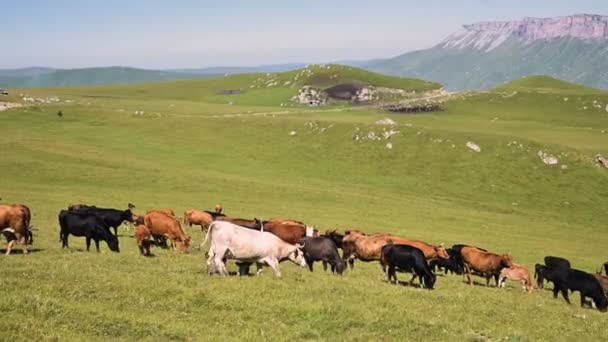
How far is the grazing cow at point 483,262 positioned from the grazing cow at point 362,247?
186 inches

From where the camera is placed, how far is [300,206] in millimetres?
53062

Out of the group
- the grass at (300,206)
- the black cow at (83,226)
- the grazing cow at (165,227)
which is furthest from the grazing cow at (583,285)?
the black cow at (83,226)

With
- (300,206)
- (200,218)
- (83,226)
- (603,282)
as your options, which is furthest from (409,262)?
(300,206)

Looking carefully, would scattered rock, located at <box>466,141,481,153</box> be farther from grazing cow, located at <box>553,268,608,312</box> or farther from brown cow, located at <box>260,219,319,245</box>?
brown cow, located at <box>260,219,319,245</box>

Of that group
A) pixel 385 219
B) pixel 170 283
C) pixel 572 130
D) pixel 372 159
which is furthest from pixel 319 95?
pixel 170 283

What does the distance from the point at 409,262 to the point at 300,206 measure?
30.2 meters

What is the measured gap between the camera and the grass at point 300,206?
50.9ft

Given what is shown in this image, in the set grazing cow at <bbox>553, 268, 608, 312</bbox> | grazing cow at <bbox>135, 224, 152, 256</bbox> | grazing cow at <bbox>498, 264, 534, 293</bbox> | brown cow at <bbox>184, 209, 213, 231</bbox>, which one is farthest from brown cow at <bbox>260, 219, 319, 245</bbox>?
grazing cow at <bbox>553, 268, 608, 312</bbox>

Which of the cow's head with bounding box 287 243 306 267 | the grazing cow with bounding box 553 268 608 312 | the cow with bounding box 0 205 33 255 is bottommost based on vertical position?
the grazing cow with bounding box 553 268 608 312

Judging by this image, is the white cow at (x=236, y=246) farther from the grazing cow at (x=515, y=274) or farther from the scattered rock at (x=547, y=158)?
the scattered rock at (x=547, y=158)

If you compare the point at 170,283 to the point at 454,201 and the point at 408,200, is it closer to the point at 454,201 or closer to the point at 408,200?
the point at 408,200

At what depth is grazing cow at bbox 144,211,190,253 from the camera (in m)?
27.8

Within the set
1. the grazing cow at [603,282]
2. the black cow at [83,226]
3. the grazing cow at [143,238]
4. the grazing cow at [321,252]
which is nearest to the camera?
the grazing cow at [321,252]

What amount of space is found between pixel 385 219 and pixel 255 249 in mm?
32113
